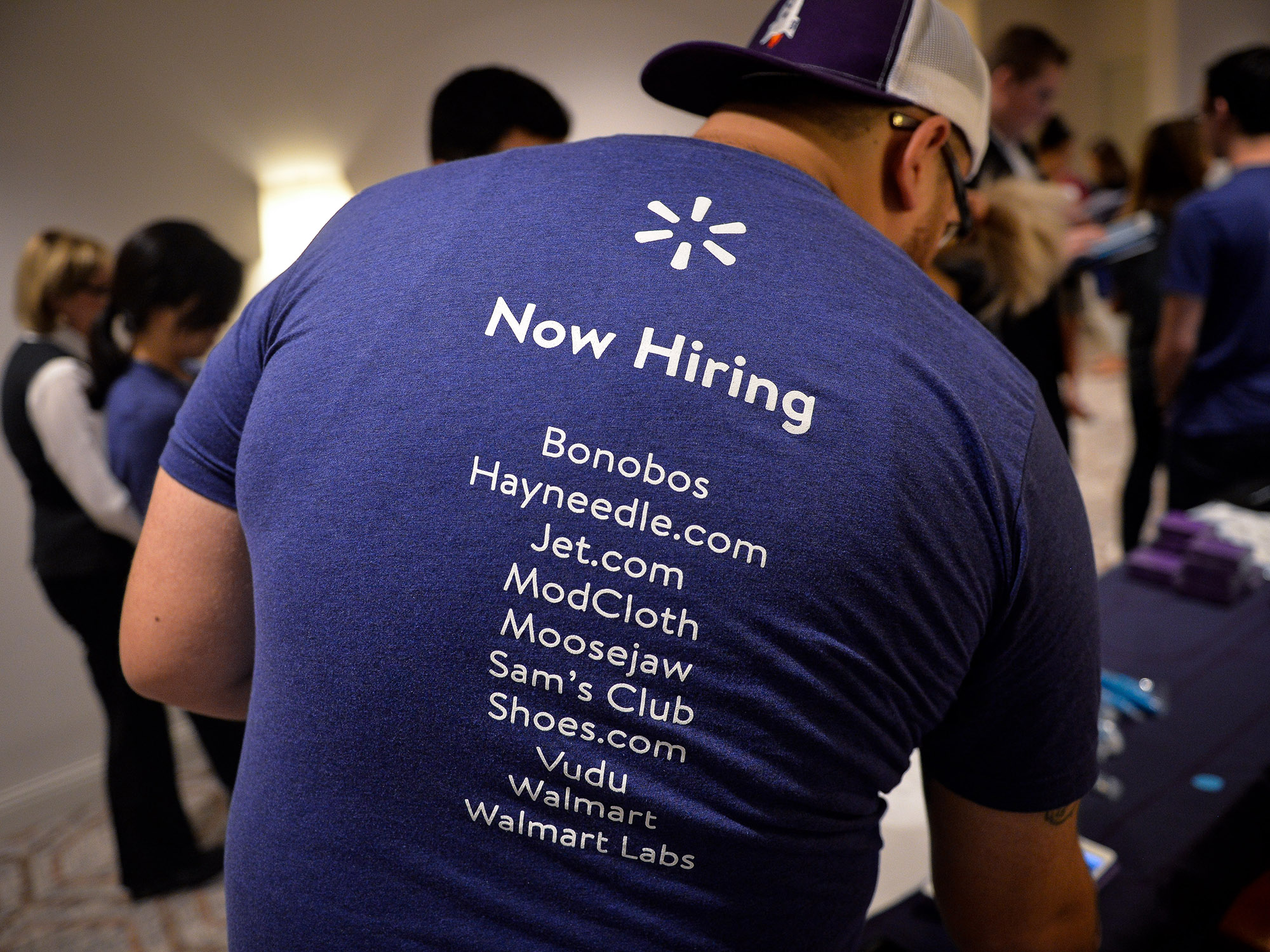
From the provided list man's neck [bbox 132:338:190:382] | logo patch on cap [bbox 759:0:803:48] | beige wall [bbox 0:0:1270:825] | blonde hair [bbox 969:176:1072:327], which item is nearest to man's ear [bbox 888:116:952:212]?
logo patch on cap [bbox 759:0:803:48]

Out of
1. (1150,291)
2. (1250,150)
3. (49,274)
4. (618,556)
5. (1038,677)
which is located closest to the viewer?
(618,556)

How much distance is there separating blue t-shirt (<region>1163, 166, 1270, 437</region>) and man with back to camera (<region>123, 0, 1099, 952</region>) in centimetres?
206

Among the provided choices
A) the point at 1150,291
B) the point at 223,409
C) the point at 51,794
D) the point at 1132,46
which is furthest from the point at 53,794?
the point at 1132,46

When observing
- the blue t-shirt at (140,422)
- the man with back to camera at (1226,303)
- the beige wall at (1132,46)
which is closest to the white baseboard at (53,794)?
the blue t-shirt at (140,422)

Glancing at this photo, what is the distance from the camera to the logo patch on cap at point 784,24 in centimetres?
82

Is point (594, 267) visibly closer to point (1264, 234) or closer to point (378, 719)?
point (378, 719)

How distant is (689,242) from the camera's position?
1.99ft

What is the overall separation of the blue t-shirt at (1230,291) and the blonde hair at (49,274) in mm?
2825

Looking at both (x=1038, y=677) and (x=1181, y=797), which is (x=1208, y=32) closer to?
(x=1181, y=797)

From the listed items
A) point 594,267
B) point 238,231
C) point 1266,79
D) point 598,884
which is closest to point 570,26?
point 238,231

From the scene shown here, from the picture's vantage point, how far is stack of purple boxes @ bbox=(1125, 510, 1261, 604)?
5.38 ft

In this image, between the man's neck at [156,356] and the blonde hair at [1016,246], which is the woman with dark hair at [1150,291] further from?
the man's neck at [156,356]

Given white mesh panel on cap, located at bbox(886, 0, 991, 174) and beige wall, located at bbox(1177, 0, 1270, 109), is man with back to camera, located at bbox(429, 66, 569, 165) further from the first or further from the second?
beige wall, located at bbox(1177, 0, 1270, 109)

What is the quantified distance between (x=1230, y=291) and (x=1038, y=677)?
217 cm
